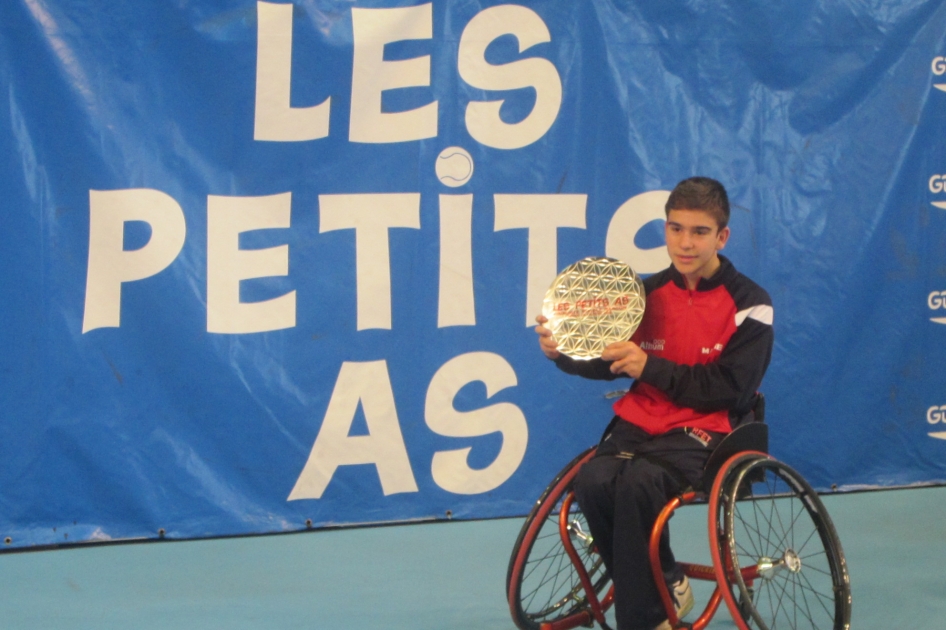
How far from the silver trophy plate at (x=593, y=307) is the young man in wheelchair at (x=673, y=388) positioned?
0.15 ft

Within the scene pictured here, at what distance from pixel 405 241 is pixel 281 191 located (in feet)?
1.52

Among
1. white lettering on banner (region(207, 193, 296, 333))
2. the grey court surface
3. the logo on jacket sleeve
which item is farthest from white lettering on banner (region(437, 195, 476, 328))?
the logo on jacket sleeve

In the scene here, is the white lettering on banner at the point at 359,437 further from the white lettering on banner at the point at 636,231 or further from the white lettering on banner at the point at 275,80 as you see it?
the white lettering on banner at the point at 636,231

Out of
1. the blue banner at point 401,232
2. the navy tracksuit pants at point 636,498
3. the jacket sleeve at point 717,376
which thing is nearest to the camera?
the navy tracksuit pants at point 636,498

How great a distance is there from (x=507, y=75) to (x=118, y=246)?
148cm

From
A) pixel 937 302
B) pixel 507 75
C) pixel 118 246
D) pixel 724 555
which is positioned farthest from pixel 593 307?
pixel 937 302

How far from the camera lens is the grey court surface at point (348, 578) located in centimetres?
269

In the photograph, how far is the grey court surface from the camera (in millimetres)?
2686

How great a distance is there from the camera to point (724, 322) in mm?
2361

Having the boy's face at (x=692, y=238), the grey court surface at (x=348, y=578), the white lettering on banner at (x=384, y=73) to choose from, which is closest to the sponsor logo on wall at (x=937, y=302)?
the grey court surface at (x=348, y=578)

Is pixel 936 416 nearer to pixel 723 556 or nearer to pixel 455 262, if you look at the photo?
pixel 455 262

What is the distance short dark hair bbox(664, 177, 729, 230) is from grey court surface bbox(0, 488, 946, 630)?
1.09 meters

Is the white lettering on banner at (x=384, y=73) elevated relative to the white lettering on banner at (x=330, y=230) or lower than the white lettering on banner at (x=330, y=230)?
elevated

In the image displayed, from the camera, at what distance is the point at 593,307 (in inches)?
93.8
